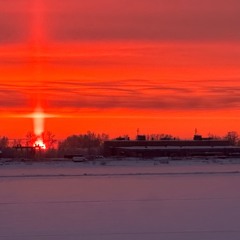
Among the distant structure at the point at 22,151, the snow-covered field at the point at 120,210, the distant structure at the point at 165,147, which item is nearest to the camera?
the snow-covered field at the point at 120,210

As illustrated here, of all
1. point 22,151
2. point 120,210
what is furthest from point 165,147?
point 120,210

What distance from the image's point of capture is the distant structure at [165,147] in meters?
71.7

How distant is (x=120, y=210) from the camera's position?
14258 mm

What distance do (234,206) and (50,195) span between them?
223 inches

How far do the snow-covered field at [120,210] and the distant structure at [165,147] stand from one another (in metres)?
49.5

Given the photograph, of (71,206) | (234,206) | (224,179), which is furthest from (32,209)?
(224,179)

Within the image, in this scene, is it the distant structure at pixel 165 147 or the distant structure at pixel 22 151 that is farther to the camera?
the distant structure at pixel 165 147

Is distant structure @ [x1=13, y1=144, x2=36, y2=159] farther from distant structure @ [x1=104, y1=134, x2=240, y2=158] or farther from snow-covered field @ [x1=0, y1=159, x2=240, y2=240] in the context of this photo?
snow-covered field @ [x1=0, y1=159, x2=240, y2=240]

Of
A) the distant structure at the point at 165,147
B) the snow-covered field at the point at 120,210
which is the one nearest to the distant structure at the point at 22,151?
the distant structure at the point at 165,147

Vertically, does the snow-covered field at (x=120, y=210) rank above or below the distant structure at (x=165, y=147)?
below

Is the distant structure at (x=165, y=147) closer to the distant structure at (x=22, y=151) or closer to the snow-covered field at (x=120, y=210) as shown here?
the distant structure at (x=22, y=151)

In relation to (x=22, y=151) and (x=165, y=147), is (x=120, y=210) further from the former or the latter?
(x=22, y=151)

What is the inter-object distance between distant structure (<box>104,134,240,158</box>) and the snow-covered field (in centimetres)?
4948

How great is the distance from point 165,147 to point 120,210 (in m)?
63.1
